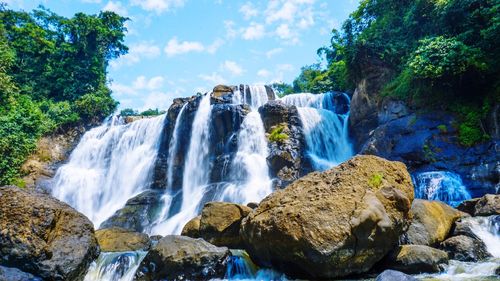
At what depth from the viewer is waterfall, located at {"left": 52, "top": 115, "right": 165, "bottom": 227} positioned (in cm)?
2469

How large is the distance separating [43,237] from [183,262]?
3.14 m

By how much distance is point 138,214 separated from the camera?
19531 mm

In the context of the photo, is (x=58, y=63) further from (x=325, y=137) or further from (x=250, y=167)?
(x=325, y=137)

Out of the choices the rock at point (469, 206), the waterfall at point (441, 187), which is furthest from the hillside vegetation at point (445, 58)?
the rock at point (469, 206)

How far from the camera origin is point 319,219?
7.24 metres

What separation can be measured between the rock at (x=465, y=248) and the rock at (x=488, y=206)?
81.2 inches

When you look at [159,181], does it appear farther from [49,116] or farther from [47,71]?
[47,71]

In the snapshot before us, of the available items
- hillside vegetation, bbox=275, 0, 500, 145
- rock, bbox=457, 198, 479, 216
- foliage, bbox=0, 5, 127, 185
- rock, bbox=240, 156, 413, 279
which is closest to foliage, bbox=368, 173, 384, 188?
rock, bbox=240, 156, 413, 279

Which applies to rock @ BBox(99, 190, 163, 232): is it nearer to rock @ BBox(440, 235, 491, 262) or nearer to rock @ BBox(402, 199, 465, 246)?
rock @ BBox(402, 199, 465, 246)

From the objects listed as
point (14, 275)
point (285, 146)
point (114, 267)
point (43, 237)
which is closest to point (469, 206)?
Answer: point (285, 146)

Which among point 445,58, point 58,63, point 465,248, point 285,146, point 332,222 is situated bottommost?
point 465,248

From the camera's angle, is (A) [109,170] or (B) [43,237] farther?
(A) [109,170]

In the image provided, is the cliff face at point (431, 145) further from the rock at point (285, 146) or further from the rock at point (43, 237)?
the rock at point (43, 237)

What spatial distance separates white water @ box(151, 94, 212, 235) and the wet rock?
3870mm
